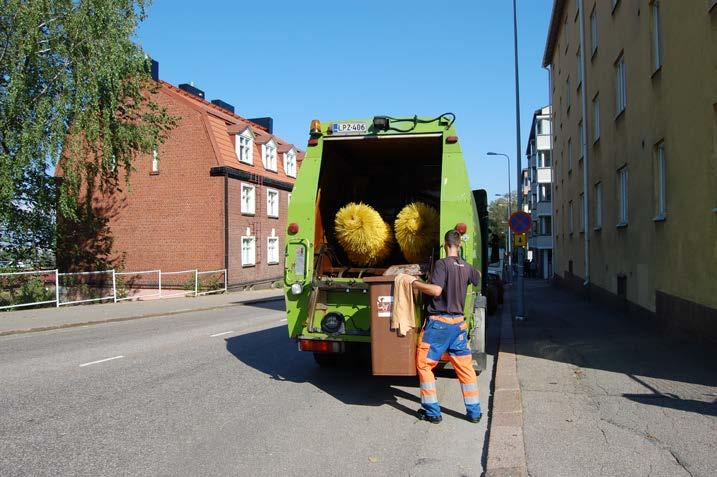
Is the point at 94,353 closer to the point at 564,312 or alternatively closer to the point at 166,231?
the point at 564,312

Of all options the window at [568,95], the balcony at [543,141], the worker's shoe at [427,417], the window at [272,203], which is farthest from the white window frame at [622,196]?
the balcony at [543,141]

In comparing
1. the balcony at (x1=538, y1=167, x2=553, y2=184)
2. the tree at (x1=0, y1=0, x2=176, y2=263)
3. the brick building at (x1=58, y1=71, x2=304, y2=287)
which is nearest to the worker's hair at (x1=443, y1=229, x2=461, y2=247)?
the tree at (x1=0, y1=0, x2=176, y2=263)

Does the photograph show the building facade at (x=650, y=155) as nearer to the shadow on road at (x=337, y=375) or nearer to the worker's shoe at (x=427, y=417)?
the shadow on road at (x=337, y=375)

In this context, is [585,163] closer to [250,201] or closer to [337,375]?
[337,375]

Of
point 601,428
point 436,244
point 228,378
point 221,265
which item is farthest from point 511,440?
point 221,265

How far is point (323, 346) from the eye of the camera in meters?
6.45

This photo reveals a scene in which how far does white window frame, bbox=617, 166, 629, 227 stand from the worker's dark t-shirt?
9.47 m

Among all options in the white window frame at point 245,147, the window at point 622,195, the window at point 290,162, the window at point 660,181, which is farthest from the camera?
the window at point 290,162

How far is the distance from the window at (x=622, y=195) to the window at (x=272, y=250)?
20.8m

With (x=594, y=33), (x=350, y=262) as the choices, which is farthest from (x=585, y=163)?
(x=350, y=262)

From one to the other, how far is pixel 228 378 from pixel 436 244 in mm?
3039

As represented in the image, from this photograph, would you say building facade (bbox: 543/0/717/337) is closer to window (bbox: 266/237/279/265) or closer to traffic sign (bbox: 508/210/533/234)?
traffic sign (bbox: 508/210/533/234)

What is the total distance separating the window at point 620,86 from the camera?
45.1ft

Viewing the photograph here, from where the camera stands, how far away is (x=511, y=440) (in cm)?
464
